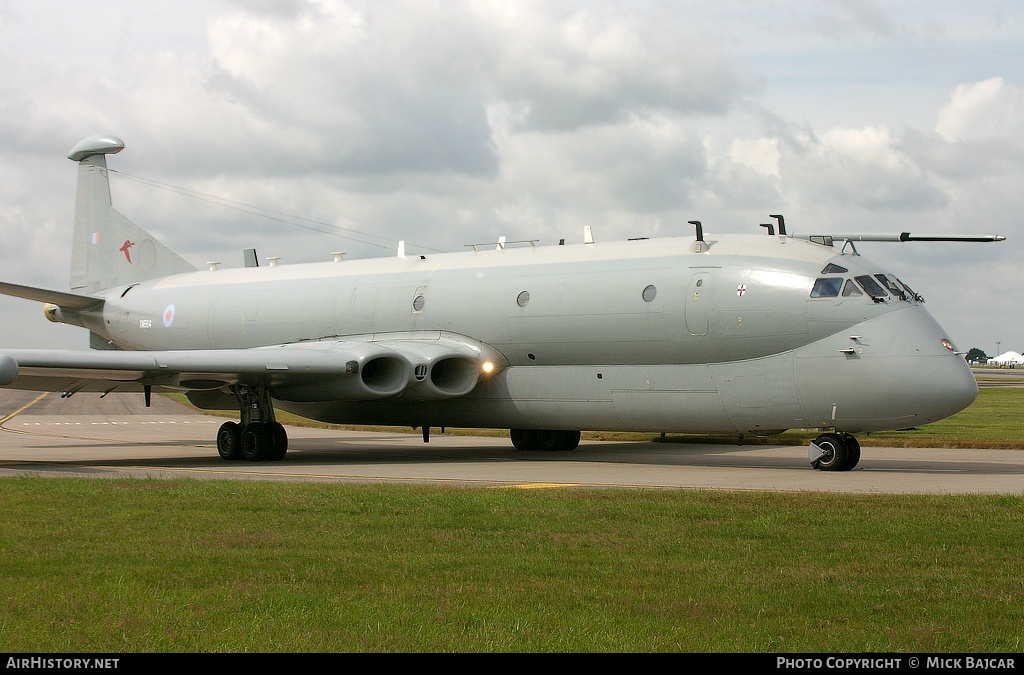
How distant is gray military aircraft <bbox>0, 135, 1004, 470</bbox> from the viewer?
1556cm

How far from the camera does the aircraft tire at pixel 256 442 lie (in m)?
19.4

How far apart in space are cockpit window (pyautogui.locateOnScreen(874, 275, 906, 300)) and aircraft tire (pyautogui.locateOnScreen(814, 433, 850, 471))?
216 centimetres

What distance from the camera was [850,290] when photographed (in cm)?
1567

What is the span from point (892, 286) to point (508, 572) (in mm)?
10270

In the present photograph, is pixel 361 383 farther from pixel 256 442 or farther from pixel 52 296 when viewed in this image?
pixel 52 296

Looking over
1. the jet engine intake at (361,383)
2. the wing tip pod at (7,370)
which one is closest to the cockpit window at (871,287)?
the jet engine intake at (361,383)

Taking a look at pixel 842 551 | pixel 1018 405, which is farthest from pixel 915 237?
pixel 1018 405

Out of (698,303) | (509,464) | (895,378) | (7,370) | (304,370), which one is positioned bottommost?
(509,464)

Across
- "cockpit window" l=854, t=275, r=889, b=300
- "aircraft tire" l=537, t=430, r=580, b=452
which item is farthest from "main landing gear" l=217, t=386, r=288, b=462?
"cockpit window" l=854, t=275, r=889, b=300

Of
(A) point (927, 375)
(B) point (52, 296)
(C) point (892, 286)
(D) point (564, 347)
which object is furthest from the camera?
(B) point (52, 296)

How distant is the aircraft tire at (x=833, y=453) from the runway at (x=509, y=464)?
34 cm

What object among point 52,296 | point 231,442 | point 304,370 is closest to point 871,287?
point 304,370
